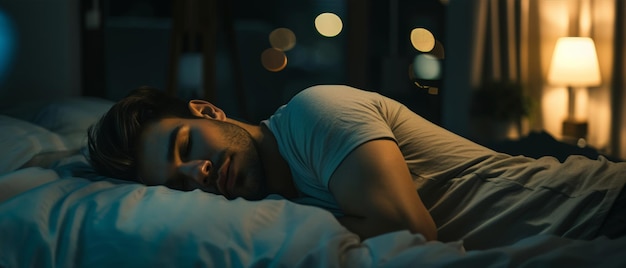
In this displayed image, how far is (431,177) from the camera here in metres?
1.19

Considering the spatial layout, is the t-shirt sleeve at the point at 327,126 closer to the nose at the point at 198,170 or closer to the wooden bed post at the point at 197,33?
the nose at the point at 198,170

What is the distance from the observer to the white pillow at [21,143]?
1.51 m

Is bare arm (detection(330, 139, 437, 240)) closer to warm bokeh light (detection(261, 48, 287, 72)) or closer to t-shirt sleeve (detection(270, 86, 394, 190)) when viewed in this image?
t-shirt sleeve (detection(270, 86, 394, 190))

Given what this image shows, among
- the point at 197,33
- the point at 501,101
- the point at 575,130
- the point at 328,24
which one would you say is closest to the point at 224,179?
the point at 197,33

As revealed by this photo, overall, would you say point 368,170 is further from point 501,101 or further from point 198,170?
point 501,101

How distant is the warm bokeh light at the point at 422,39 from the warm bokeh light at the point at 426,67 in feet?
0.15

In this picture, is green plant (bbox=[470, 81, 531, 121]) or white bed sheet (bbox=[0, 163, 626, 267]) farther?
green plant (bbox=[470, 81, 531, 121])

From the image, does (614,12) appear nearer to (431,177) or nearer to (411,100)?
(411,100)

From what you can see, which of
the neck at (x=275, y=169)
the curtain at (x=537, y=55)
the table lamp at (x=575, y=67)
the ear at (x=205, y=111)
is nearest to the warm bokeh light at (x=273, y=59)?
the curtain at (x=537, y=55)

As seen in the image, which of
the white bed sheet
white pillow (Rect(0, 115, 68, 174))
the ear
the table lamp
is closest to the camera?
the white bed sheet

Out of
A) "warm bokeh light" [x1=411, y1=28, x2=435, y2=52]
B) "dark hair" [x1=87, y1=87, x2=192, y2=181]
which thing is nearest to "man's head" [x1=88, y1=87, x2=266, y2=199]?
"dark hair" [x1=87, y1=87, x2=192, y2=181]

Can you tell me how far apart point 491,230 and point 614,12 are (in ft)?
8.98

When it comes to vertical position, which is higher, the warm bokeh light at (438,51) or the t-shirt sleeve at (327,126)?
the warm bokeh light at (438,51)

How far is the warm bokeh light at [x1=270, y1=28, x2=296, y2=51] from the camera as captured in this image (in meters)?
3.37
